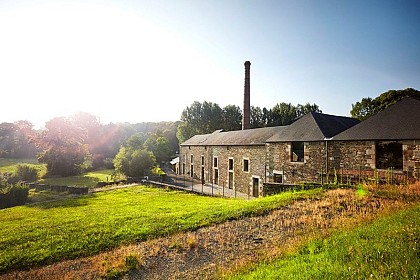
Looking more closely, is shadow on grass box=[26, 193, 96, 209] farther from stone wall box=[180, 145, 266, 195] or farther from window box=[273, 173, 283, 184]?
stone wall box=[180, 145, 266, 195]

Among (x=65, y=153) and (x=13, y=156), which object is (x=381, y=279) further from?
(x=13, y=156)

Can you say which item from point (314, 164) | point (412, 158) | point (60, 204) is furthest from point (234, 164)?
point (60, 204)

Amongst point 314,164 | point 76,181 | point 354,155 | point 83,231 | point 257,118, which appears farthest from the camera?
point 257,118

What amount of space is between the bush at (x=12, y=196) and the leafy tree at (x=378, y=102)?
39724 mm

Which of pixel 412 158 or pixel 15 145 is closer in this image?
pixel 412 158

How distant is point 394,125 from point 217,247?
12.6 meters

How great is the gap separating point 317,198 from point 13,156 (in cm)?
5864

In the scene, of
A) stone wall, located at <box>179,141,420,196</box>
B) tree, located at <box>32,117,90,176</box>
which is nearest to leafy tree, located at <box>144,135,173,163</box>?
tree, located at <box>32,117,90,176</box>

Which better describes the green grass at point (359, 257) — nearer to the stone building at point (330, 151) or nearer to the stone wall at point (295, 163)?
the stone building at point (330, 151)

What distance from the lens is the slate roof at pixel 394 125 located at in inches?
483

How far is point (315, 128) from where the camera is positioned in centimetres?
1702

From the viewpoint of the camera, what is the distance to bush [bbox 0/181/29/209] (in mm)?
18156

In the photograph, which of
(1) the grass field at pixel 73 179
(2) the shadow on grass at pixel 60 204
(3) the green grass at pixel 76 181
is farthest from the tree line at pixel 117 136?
(2) the shadow on grass at pixel 60 204

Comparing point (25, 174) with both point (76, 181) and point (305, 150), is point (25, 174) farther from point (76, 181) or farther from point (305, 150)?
point (305, 150)
